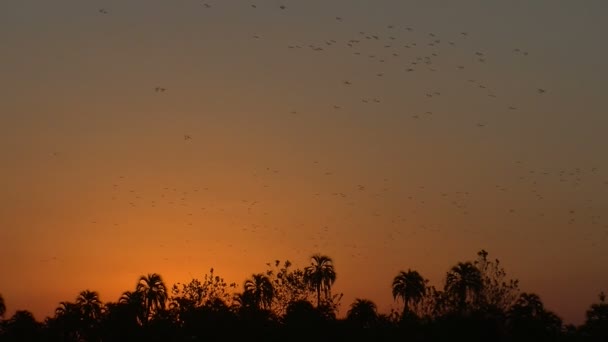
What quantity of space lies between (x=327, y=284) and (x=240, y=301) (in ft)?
36.1

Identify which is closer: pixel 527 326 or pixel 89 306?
pixel 527 326

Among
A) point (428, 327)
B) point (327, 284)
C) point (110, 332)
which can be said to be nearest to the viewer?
point (428, 327)

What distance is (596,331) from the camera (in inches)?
3066

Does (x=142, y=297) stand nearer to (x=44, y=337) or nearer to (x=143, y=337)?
(x=44, y=337)

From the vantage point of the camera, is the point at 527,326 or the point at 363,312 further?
the point at 363,312

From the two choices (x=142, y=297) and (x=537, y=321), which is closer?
(x=537, y=321)

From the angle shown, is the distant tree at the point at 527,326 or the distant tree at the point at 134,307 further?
the distant tree at the point at 134,307

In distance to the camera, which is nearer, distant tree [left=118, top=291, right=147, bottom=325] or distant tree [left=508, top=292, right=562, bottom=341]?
distant tree [left=508, top=292, right=562, bottom=341]

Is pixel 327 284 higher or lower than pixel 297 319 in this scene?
higher

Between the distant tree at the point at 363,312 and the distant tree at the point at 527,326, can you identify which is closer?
the distant tree at the point at 527,326

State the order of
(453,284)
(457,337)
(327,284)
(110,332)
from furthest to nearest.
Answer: (327,284) < (453,284) < (110,332) < (457,337)

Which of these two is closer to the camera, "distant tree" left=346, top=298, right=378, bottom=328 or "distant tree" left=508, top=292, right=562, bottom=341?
"distant tree" left=508, top=292, right=562, bottom=341

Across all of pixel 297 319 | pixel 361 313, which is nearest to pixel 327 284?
pixel 361 313

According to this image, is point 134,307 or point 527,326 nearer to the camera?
point 527,326
